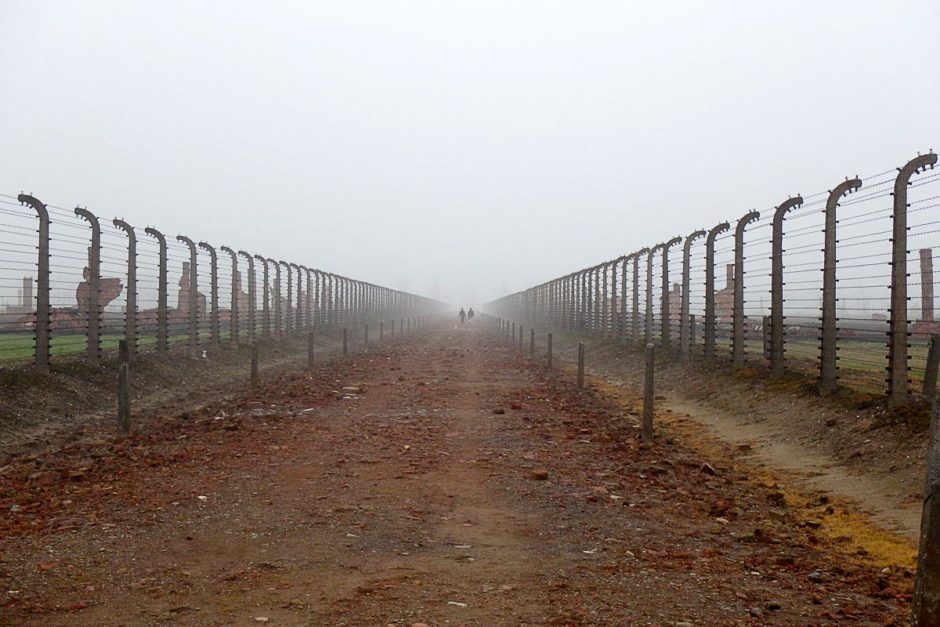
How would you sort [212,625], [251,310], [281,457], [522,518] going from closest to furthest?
[212,625]
[522,518]
[281,457]
[251,310]

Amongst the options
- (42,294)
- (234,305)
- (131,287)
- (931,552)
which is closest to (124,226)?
(131,287)

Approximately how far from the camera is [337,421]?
11.2m

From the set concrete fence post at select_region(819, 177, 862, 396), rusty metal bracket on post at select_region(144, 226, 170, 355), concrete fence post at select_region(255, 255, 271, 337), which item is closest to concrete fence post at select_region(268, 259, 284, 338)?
concrete fence post at select_region(255, 255, 271, 337)

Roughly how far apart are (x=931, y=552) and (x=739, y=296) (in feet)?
45.5

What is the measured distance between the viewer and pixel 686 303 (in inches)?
804

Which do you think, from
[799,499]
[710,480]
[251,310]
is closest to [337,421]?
[710,480]

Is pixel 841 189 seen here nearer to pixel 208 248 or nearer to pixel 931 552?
pixel 931 552

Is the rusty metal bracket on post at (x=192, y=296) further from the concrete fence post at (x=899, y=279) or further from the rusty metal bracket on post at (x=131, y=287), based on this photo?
the concrete fence post at (x=899, y=279)

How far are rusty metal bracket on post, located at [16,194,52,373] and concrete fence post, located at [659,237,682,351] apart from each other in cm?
1517

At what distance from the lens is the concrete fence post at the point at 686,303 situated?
1938 centimetres

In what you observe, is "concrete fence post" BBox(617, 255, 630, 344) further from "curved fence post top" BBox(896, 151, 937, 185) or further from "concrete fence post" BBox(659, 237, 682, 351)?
"curved fence post top" BBox(896, 151, 937, 185)

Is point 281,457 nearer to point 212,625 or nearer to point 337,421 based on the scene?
point 337,421

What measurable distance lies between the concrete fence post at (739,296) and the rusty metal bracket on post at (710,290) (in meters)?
1.18

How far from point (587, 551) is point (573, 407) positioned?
8144 mm
